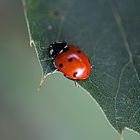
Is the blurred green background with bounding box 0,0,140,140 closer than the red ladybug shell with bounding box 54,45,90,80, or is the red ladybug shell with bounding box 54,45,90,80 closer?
the red ladybug shell with bounding box 54,45,90,80

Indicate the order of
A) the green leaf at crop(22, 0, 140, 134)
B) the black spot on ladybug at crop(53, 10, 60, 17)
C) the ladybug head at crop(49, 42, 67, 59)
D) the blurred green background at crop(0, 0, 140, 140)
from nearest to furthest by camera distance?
the green leaf at crop(22, 0, 140, 134) → the ladybug head at crop(49, 42, 67, 59) → the black spot on ladybug at crop(53, 10, 60, 17) → the blurred green background at crop(0, 0, 140, 140)

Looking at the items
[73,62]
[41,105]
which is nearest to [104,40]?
[73,62]

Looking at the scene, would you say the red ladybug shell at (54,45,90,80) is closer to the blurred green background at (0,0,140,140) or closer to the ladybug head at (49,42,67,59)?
the ladybug head at (49,42,67,59)

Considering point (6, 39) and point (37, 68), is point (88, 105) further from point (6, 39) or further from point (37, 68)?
point (6, 39)

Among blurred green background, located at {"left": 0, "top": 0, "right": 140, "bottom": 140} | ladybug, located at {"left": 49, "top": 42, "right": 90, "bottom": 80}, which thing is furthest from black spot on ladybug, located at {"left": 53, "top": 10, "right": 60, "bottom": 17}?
blurred green background, located at {"left": 0, "top": 0, "right": 140, "bottom": 140}

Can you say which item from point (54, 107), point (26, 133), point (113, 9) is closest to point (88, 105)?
point (54, 107)

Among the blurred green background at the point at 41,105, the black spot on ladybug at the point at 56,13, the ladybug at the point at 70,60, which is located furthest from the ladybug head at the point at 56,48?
the blurred green background at the point at 41,105
